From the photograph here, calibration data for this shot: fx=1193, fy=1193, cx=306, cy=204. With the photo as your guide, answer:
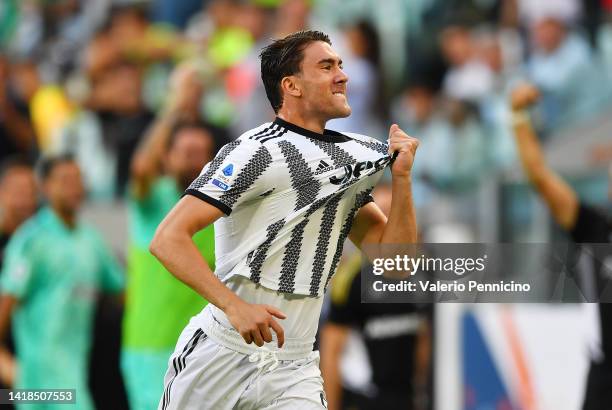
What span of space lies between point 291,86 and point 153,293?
3074 mm

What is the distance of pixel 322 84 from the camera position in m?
4.65

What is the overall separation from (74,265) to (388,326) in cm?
221

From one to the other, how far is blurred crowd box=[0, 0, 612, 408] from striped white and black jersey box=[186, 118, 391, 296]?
13.1 ft

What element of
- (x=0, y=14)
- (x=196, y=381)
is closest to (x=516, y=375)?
(x=196, y=381)

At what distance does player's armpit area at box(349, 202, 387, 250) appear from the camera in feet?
15.8

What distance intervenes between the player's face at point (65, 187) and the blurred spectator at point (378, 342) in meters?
1.91

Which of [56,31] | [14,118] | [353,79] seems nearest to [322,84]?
[353,79]

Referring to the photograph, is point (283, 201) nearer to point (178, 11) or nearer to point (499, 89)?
point (499, 89)

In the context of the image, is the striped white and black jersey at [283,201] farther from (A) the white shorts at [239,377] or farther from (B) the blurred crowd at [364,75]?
(B) the blurred crowd at [364,75]

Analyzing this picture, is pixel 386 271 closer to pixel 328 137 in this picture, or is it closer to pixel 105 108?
pixel 328 137

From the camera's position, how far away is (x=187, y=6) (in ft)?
43.3

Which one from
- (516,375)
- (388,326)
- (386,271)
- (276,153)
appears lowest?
(516,375)

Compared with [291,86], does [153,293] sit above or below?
below

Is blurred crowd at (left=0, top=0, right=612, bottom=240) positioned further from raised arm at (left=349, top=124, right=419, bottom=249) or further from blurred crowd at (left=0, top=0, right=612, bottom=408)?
raised arm at (left=349, top=124, right=419, bottom=249)
